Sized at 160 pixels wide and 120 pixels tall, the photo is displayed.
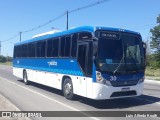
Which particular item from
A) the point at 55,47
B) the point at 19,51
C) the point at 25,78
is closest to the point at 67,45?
the point at 55,47

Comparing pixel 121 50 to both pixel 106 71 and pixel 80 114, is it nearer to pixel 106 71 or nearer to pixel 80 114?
pixel 106 71

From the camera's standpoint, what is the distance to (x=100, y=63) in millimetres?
11758

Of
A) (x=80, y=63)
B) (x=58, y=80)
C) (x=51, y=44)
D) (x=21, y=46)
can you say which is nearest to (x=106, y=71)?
(x=80, y=63)

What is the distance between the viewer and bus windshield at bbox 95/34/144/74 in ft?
39.0

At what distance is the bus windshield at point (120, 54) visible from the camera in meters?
11.9

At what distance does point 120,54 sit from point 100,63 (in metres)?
1.03

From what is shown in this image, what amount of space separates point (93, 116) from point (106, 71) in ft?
6.56

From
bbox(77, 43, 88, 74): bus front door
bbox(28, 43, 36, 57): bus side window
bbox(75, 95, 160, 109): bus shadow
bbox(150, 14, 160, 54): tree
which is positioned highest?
bbox(150, 14, 160, 54): tree

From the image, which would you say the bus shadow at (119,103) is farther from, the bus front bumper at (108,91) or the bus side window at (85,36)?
the bus side window at (85,36)

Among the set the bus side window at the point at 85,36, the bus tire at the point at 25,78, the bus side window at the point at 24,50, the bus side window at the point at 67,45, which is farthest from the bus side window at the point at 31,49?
the bus side window at the point at 85,36

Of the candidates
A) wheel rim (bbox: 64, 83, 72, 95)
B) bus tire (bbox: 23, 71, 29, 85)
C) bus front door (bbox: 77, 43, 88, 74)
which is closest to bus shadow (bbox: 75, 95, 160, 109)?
wheel rim (bbox: 64, 83, 72, 95)

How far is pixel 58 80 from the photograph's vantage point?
15633 mm

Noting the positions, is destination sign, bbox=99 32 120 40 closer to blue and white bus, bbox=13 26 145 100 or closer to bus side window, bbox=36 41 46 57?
blue and white bus, bbox=13 26 145 100

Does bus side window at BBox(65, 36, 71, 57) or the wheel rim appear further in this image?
bus side window at BBox(65, 36, 71, 57)
